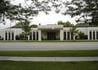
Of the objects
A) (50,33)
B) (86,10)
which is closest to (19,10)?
(86,10)

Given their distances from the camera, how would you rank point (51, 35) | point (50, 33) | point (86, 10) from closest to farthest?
point (86, 10), point (50, 33), point (51, 35)

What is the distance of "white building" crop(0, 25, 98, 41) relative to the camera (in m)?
67.8

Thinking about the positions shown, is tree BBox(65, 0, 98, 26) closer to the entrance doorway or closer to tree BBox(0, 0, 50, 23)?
tree BBox(0, 0, 50, 23)

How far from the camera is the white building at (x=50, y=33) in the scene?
67750mm

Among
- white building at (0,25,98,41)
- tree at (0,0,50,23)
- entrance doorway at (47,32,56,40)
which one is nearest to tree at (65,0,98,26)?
tree at (0,0,50,23)

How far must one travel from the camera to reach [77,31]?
66.1m

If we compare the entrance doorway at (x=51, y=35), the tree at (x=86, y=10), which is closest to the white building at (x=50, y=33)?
the entrance doorway at (x=51, y=35)

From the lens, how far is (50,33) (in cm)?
7262

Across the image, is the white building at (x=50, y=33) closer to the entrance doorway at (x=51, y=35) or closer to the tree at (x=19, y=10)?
the entrance doorway at (x=51, y=35)

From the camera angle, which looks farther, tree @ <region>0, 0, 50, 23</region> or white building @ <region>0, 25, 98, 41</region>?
white building @ <region>0, 25, 98, 41</region>

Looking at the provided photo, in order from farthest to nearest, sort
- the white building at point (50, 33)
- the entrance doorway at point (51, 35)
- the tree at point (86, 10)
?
the entrance doorway at point (51, 35)
the white building at point (50, 33)
the tree at point (86, 10)

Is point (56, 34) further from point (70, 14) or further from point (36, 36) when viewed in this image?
point (70, 14)

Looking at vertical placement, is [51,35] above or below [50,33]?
below

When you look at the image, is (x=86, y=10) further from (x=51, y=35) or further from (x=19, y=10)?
(x=51, y=35)
